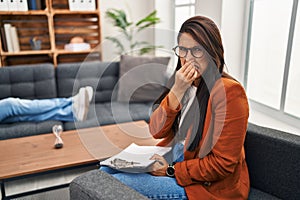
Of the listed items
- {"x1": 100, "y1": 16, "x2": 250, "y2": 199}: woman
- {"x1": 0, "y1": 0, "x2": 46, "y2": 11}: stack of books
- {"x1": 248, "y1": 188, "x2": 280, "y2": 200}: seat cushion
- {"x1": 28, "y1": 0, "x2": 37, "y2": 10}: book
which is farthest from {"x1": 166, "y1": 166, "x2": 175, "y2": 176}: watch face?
{"x1": 28, "y1": 0, "x2": 37, "y2": 10}: book

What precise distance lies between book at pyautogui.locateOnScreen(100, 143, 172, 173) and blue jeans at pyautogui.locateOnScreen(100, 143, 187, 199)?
0.03 metres

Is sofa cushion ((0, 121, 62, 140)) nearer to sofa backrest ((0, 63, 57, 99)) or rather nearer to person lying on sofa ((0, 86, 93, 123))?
person lying on sofa ((0, 86, 93, 123))

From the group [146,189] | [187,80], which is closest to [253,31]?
[187,80]

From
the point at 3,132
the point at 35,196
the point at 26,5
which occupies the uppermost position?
the point at 26,5

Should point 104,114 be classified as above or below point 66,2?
below

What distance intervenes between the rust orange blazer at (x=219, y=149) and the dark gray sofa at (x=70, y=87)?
1043mm

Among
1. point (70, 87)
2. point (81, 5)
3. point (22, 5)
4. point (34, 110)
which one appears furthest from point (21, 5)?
point (34, 110)

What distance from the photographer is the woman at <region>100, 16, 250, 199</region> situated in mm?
859

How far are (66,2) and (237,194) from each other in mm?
2702

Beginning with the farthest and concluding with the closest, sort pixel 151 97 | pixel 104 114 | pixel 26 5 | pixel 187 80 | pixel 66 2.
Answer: pixel 66 2
pixel 26 5
pixel 151 97
pixel 104 114
pixel 187 80

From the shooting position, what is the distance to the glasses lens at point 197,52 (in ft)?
2.81

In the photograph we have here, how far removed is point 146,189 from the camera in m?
0.94

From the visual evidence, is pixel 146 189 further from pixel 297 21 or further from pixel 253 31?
pixel 253 31

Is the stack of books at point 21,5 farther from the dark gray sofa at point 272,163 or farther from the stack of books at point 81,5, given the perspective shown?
the dark gray sofa at point 272,163
